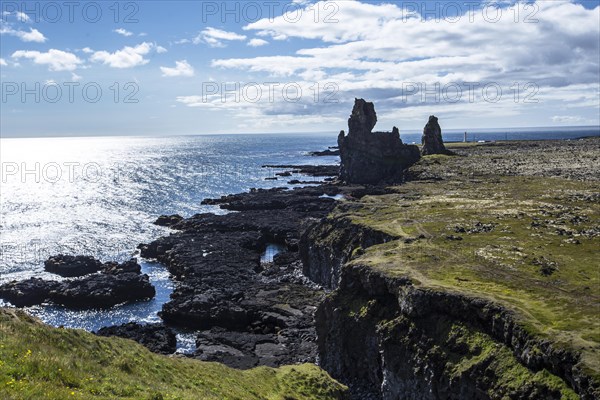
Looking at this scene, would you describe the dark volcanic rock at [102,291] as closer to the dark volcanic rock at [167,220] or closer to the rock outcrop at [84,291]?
the rock outcrop at [84,291]

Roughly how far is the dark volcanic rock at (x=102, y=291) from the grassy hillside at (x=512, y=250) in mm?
38975

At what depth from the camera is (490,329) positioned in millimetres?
40125

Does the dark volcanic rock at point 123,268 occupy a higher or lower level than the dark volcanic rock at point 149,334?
higher

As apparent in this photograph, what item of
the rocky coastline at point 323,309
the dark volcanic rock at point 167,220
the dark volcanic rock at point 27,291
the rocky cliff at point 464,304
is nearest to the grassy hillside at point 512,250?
the rocky cliff at point 464,304

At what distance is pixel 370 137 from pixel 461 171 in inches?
1804

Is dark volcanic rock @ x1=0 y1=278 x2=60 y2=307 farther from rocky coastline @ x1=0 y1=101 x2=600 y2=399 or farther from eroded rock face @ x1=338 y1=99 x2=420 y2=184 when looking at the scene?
eroded rock face @ x1=338 y1=99 x2=420 y2=184

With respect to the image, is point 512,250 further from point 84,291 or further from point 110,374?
point 84,291

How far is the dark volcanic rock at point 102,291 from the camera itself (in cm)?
7950

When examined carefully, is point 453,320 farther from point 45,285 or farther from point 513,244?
point 45,285

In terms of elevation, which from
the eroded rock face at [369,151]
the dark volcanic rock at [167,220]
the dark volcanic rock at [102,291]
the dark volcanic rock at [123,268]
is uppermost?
the eroded rock face at [369,151]

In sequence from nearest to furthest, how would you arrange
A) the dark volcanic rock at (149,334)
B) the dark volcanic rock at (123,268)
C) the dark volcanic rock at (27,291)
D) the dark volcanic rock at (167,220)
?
the dark volcanic rock at (149,334), the dark volcanic rock at (27,291), the dark volcanic rock at (123,268), the dark volcanic rock at (167,220)

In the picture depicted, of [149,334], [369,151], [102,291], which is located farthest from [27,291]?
[369,151]

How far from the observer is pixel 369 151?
193375 millimetres

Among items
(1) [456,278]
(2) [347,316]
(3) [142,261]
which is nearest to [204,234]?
(3) [142,261]
